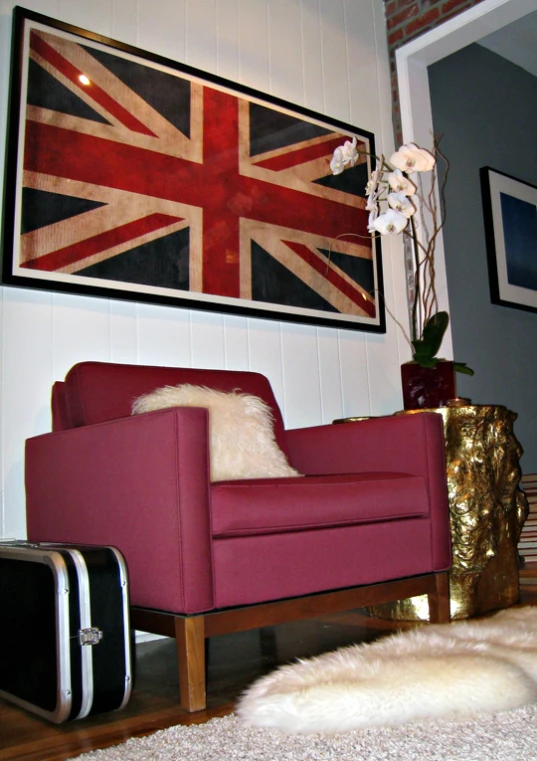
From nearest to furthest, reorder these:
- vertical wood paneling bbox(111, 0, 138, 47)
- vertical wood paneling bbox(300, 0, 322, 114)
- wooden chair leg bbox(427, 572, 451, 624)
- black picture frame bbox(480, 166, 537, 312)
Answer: wooden chair leg bbox(427, 572, 451, 624), vertical wood paneling bbox(111, 0, 138, 47), vertical wood paneling bbox(300, 0, 322, 114), black picture frame bbox(480, 166, 537, 312)

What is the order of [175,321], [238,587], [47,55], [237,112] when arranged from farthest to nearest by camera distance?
[237,112] → [175,321] → [47,55] → [238,587]

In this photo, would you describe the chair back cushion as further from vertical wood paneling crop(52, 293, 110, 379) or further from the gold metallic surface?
the gold metallic surface

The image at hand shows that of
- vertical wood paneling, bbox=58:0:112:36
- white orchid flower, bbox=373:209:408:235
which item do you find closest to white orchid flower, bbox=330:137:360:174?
→ white orchid flower, bbox=373:209:408:235

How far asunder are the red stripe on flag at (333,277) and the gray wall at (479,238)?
741mm

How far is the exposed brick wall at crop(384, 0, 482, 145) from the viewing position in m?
3.44

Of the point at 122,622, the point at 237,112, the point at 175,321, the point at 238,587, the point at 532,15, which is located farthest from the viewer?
the point at 532,15

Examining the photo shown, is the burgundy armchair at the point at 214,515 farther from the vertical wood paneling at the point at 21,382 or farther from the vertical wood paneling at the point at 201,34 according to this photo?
the vertical wood paneling at the point at 201,34

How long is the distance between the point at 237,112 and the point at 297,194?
16.4 inches

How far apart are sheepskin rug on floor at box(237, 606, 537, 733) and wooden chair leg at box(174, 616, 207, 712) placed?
0.30 feet

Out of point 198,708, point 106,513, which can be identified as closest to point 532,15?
point 106,513

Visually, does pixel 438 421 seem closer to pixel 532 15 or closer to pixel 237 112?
pixel 237 112

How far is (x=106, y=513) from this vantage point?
1707mm

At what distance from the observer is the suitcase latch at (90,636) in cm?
Result: 138

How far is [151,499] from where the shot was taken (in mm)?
1573
